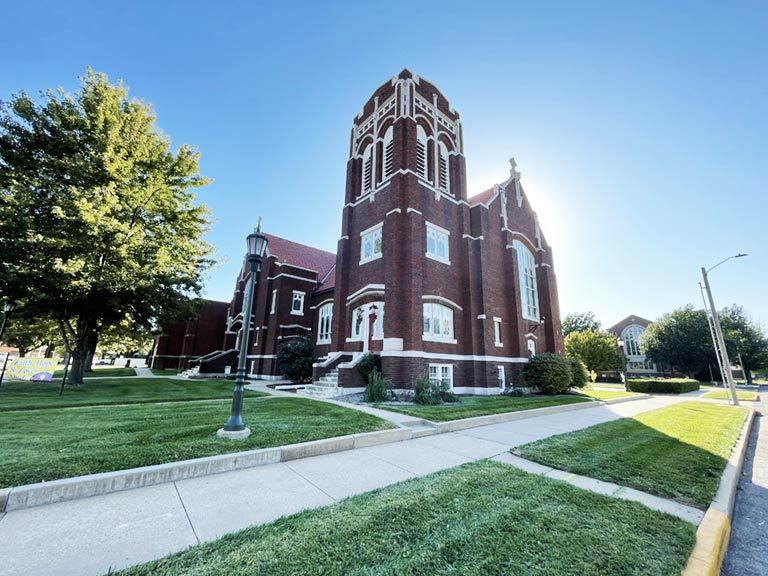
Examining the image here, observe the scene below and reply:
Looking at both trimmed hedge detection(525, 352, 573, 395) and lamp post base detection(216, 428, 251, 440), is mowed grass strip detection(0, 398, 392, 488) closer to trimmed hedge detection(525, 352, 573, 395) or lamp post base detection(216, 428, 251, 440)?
lamp post base detection(216, 428, 251, 440)

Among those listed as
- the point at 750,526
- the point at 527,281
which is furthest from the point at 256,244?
the point at 527,281

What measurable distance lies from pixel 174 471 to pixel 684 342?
60208 mm

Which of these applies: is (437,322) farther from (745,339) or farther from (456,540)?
(745,339)

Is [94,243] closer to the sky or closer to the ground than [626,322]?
closer to the ground

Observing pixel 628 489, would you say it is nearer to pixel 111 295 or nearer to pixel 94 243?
pixel 94 243

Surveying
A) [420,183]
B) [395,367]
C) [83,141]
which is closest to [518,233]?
[420,183]

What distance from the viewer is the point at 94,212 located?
12.8 m

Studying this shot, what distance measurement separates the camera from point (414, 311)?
14969 mm

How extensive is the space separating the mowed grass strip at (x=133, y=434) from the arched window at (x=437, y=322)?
738 cm

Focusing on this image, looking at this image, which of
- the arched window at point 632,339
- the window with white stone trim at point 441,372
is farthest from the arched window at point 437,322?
the arched window at point 632,339

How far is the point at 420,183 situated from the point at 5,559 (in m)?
17.6

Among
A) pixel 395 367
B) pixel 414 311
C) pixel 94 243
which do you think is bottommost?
pixel 395 367

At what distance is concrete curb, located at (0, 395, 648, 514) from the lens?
12.0ft

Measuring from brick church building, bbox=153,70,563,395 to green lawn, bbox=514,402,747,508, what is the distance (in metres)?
7.66
